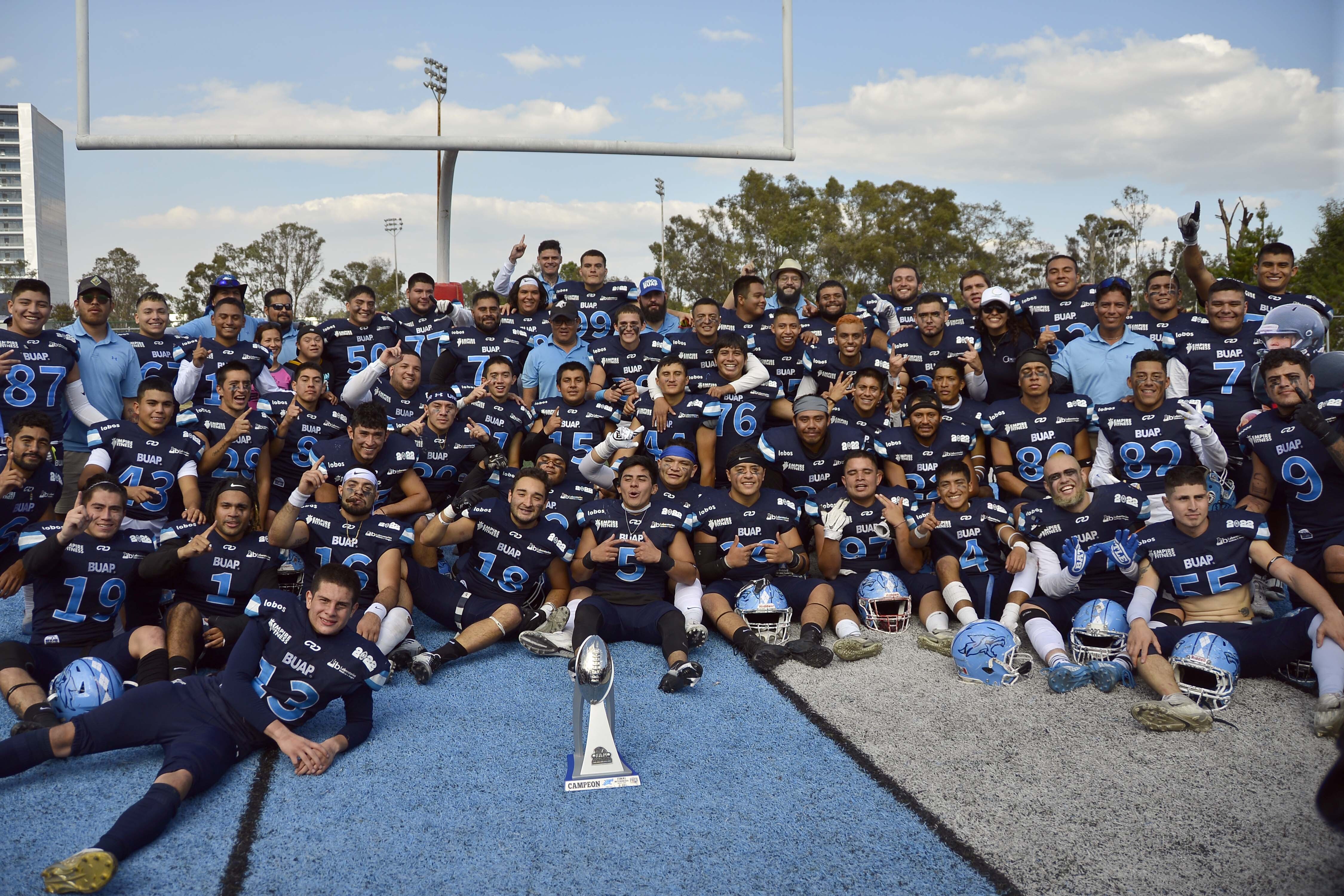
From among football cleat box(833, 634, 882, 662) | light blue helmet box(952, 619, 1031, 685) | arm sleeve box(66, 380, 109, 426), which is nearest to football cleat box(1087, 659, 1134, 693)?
light blue helmet box(952, 619, 1031, 685)

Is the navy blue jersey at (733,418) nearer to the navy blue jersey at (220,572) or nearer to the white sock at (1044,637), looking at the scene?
the white sock at (1044,637)

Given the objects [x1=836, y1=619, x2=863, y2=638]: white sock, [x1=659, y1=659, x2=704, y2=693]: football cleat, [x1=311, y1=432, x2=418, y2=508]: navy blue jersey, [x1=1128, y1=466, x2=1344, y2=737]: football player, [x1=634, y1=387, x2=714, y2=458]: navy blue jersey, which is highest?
[x1=634, y1=387, x2=714, y2=458]: navy blue jersey

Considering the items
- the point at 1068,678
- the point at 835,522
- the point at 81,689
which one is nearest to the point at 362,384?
the point at 81,689

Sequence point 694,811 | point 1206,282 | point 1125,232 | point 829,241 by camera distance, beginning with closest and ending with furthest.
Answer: point 694,811 < point 1206,282 < point 829,241 < point 1125,232

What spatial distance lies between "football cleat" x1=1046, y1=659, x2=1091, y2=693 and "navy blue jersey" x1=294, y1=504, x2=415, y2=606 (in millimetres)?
3774

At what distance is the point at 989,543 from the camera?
5.79 m

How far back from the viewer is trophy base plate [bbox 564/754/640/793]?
3.76 meters

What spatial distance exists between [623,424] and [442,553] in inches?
72.8

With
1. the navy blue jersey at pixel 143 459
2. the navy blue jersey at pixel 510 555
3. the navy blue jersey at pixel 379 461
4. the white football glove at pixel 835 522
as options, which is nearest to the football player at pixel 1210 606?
the white football glove at pixel 835 522

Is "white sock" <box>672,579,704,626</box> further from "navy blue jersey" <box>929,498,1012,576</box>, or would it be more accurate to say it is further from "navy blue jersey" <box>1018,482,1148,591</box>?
"navy blue jersey" <box>1018,482,1148,591</box>

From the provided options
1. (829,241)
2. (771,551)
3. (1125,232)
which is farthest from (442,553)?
(1125,232)

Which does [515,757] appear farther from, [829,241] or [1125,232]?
[1125,232]

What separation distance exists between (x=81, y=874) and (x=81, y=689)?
62.3 inches

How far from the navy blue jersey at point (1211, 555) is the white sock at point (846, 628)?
170 centimetres
